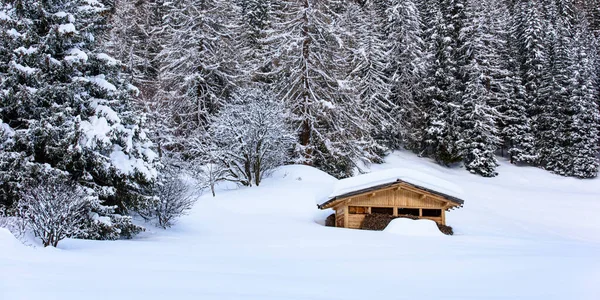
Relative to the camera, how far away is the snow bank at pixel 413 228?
50.5ft

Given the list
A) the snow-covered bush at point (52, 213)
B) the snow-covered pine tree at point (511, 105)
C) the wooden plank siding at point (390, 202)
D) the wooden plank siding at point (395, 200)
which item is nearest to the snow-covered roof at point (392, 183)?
the wooden plank siding at point (390, 202)

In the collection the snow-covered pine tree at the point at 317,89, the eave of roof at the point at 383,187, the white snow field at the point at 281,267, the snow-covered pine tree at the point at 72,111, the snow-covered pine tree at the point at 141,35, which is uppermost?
the snow-covered pine tree at the point at 141,35

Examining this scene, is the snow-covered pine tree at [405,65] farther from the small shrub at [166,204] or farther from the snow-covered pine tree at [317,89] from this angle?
the small shrub at [166,204]

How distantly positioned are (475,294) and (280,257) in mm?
3939

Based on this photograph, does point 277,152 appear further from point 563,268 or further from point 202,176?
point 563,268

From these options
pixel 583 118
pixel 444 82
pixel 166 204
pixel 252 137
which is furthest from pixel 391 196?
pixel 583 118

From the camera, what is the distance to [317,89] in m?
28.7

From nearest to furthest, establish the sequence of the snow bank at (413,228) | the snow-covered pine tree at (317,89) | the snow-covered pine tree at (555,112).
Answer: the snow bank at (413,228) < the snow-covered pine tree at (317,89) < the snow-covered pine tree at (555,112)

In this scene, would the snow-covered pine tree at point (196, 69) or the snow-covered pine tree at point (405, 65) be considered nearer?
the snow-covered pine tree at point (196, 69)

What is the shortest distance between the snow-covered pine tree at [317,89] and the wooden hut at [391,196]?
9.67 meters

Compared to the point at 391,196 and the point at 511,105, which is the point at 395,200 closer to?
the point at 391,196

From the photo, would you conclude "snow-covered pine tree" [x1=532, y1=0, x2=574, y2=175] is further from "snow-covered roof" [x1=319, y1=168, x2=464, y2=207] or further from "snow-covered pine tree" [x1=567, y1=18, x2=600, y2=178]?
"snow-covered roof" [x1=319, y1=168, x2=464, y2=207]

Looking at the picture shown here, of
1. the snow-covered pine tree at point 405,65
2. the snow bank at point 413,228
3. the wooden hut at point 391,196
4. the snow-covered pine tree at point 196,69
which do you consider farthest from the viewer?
the snow-covered pine tree at point 405,65

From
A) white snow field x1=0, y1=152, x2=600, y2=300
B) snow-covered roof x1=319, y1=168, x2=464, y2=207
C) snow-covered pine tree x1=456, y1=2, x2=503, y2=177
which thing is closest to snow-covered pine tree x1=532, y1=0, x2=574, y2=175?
snow-covered pine tree x1=456, y1=2, x2=503, y2=177
